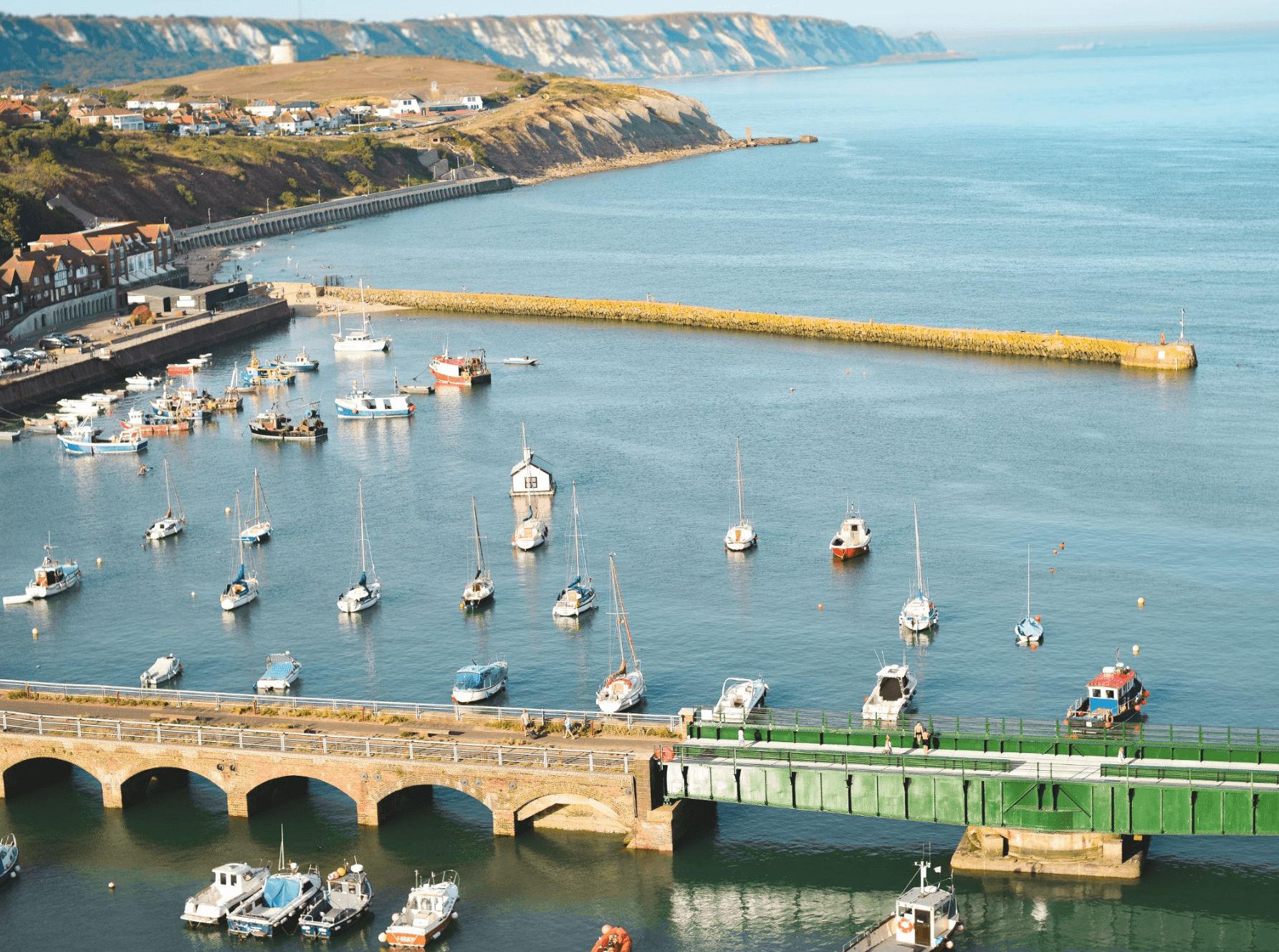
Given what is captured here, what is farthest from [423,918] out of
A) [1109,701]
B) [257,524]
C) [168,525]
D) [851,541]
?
[168,525]

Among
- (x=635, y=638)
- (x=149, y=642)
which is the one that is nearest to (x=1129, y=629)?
(x=635, y=638)

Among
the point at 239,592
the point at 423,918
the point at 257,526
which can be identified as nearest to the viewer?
the point at 423,918

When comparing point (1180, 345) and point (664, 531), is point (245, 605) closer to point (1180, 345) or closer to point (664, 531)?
point (664, 531)

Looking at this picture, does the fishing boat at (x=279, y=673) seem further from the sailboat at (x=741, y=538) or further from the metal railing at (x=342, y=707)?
the sailboat at (x=741, y=538)

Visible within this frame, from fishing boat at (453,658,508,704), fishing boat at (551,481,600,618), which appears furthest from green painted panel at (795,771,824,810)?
fishing boat at (551,481,600,618)

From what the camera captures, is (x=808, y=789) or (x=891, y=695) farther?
(x=891, y=695)

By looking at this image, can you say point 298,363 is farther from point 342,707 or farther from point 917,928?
point 917,928

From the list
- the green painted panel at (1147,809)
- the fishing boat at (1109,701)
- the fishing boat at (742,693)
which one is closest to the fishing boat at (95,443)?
the fishing boat at (742,693)
